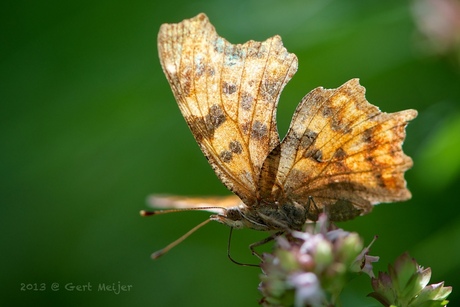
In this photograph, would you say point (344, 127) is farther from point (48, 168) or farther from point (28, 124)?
point (48, 168)

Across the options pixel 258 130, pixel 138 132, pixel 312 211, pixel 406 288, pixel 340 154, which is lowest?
pixel 406 288

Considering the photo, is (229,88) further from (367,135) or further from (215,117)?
(367,135)

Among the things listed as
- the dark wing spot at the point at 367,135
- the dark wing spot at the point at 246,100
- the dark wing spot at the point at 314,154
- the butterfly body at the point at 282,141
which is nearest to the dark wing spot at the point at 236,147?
the butterfly body at the point at 282,141

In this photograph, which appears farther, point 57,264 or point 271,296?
point 57,264

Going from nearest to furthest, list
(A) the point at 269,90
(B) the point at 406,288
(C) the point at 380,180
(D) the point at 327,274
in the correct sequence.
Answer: (D) the point at 327,274 < (B) the point at 406,288 < (C) the point at 380,180 < (A) the point at 269,90

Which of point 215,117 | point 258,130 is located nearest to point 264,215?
point 258,130

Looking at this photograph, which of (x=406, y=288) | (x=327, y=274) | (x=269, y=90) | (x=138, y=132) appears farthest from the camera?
(x=138, y=132)

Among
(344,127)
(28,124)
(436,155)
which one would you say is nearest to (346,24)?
(436,155)

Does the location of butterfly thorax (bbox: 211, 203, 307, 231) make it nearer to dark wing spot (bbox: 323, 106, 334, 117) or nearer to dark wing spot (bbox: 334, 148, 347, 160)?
dark wing spot (bbox: 334, 148, 347, 160)
